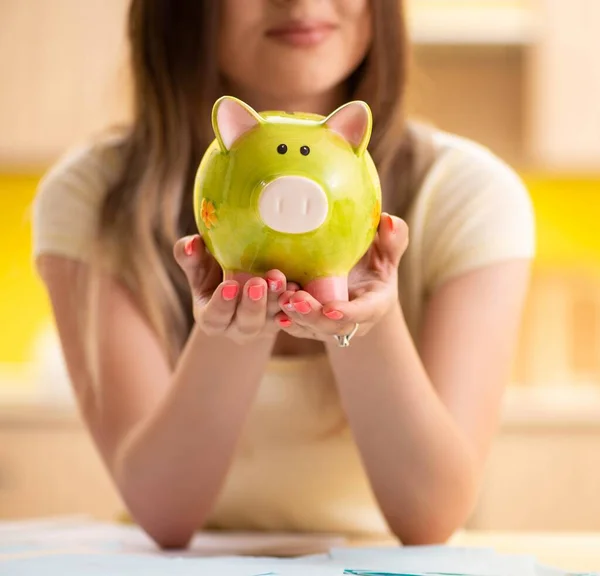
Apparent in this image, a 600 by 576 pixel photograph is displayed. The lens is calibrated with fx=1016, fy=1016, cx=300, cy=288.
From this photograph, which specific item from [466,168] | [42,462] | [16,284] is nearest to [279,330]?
[466,168]

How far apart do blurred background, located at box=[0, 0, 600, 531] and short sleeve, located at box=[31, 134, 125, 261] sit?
0.88m

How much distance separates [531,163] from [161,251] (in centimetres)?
157

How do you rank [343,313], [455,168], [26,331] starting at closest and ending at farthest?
[343,313] < [455,168] < [26,331]

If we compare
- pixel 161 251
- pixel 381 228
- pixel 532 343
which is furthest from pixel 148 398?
pixel 532 343

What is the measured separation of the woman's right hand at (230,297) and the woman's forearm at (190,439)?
0.25 feet

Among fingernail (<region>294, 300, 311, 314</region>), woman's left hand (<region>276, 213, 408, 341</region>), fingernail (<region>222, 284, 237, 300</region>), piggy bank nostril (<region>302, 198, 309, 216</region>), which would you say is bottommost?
woman's left hand (<region>276, 213, 408, 341</region>)

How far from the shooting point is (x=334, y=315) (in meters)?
0.64

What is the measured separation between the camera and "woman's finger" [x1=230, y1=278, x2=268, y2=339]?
0.65 metres

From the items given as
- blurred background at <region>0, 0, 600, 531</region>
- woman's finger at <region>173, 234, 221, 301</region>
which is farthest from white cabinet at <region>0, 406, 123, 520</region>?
woman's finger at <region>173, 234, 221, 301</region>

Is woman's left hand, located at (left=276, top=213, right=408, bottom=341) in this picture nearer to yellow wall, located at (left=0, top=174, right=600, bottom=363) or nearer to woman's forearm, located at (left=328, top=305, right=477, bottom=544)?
woman's forearm, located at (left=328, top=305, right=477, bottom=544)

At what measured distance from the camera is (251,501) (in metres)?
1.12

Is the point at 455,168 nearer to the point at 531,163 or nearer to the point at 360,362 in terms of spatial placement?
the point at 360,362

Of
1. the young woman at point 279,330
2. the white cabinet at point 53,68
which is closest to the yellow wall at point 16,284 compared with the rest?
the white cabinet at point 53,68

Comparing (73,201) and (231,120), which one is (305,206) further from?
(73,201)
